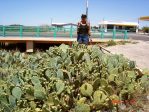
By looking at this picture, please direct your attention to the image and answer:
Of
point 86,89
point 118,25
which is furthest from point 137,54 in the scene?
point 118,25

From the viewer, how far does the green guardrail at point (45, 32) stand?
23.9 meters

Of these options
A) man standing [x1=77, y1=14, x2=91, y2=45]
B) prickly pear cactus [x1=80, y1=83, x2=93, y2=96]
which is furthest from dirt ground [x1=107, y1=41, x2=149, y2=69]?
prickly pear cactus [x1=80, y1=83, x2=93, y2=96]

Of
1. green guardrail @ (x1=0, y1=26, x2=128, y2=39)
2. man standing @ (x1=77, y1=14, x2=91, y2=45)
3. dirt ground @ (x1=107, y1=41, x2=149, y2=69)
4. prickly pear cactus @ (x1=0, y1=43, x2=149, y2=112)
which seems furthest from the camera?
green guardrail @ (x1=0, y1=26, x2=128, y2=39)

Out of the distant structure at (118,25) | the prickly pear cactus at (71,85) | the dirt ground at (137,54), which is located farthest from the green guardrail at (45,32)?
the distant structure at (118,25)

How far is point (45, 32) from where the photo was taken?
81.6 feet

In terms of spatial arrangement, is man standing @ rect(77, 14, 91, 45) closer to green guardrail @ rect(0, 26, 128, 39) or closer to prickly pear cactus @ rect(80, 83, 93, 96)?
prickly pear cactus @ rect(80, 83, 93, 96)

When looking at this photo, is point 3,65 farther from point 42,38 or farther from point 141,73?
point 42,38

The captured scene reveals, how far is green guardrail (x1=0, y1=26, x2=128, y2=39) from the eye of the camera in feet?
78.5

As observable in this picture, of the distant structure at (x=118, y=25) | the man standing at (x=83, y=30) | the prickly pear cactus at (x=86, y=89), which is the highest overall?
the distant structure at (x=118, y=25)

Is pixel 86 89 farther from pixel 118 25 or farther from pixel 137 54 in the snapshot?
pixel 118 25

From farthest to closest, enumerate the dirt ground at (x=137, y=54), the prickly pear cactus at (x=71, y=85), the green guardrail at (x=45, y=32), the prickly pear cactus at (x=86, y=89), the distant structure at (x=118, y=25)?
the distant structure at (x=118, y=25) < the green guardrail at (x=45, y=32) < the dirt ground at (x=137, y=54) < the prickly pear cactus at (x=86, y=89) < the prickly pear cactus at (x=71, y=85)

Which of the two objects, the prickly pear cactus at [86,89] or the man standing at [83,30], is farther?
the man standing at [83,30]

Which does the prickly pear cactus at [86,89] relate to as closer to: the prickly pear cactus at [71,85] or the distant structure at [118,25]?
the prickly pear cactus at [71,85]

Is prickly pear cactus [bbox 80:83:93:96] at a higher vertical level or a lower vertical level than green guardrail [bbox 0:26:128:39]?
lower
